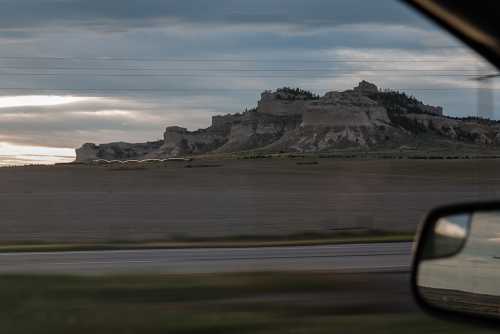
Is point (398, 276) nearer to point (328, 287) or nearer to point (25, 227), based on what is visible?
point (328, 287)

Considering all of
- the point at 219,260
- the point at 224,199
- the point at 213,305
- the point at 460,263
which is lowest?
the point at 224,199

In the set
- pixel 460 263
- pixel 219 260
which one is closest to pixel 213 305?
pixel 460 263

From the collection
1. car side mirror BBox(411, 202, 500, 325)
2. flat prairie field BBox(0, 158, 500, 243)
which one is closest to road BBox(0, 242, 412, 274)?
flat prairie field BBox(0, 158, 500, 243)

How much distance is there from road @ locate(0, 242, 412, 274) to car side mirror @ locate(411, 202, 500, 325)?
1024 cm

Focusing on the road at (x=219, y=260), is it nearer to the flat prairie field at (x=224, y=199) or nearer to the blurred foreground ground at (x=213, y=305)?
the flat prairie field at (x=224, y=199)

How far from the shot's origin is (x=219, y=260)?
16.2 metres

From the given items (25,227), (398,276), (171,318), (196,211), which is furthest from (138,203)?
(171,318)

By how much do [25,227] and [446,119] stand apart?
6093 inches

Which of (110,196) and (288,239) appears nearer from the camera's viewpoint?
(288,239)

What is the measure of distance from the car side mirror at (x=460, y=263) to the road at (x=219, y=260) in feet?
33.6

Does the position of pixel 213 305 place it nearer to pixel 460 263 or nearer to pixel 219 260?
pixel 460 263

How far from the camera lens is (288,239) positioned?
24.2 meters

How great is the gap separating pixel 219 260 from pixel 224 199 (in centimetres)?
3246

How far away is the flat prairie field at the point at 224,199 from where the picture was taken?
2953 cm
